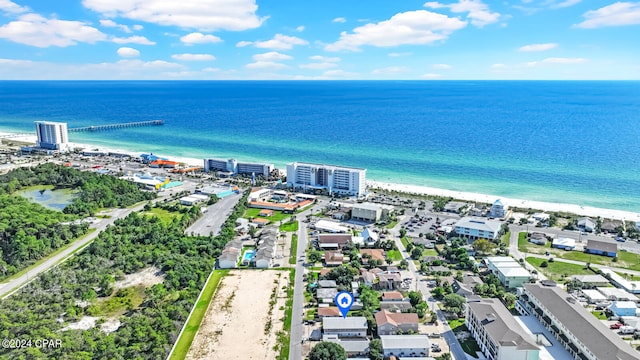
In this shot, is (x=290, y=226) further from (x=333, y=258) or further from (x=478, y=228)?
(x=478, y=228)

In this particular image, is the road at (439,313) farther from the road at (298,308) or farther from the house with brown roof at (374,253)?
the road at (298,308)

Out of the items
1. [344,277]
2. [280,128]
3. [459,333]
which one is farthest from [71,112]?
[459,333]

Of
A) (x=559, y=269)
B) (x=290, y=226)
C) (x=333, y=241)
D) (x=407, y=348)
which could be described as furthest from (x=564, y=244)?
(x=290, y=226)

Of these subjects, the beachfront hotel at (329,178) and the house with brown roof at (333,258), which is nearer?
the house with brown roof at (333,258)

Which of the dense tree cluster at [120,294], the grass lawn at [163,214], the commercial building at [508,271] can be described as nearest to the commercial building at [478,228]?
the commercial building at [508,271]

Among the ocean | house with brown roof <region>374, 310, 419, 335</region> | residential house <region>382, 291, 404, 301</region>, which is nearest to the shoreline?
the ocean
